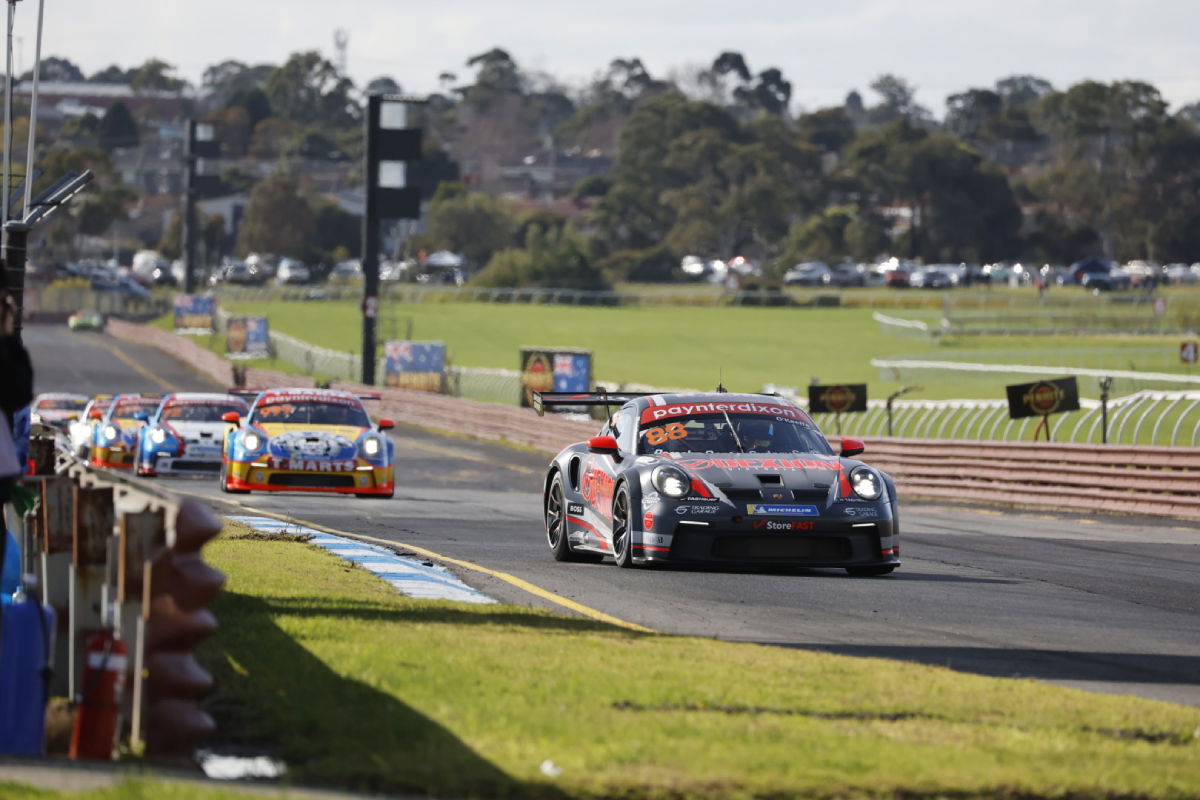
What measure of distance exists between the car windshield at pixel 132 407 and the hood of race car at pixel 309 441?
Answer: 672cm

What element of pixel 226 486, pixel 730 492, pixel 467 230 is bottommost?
pixel 226 486

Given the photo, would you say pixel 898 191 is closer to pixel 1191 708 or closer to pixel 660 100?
pixel 660 100

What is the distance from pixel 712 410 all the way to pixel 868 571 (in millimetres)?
1696

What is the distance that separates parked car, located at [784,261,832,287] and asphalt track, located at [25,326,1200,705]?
92.8 meters

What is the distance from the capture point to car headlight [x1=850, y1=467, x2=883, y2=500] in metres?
13.5

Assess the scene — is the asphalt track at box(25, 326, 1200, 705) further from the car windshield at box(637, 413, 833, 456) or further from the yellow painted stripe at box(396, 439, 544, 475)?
the yellow painted stripe at box(396, 439, 544, 475)

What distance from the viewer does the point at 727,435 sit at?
14.3 meters

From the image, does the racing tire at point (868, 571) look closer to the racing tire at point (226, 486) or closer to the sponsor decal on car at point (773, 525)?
the sponsor decal on car at point (773, 525)

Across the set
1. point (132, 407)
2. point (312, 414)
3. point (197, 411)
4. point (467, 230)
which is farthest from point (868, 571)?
point (467, 230)

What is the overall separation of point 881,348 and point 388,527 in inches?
2203

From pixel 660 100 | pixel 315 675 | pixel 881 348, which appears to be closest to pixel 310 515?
pixel 315 675

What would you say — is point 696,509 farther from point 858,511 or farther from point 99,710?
point 99,710

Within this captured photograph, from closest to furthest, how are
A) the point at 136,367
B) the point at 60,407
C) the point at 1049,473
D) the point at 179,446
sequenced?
the point at 1049,473 < the point at 179,446 < the point at 60,407 < the point at 136,367

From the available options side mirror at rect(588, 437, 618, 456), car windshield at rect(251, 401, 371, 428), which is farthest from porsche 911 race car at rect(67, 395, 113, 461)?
side mirror at rect(588, 437, 618, 456)
